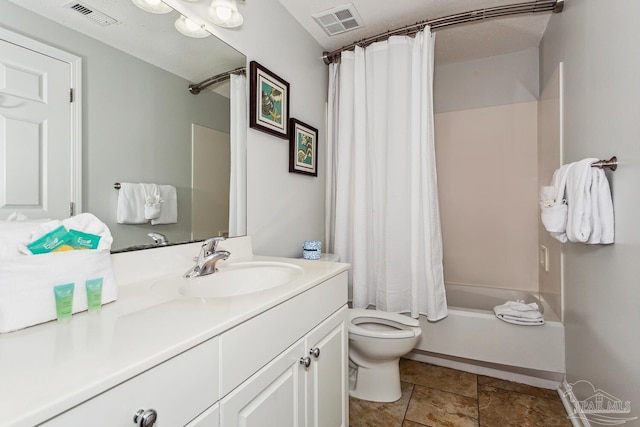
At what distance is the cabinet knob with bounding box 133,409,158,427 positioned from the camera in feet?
1.73

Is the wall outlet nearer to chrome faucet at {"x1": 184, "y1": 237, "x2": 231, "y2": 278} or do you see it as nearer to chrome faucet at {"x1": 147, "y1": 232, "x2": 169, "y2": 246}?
chrome faucet at {"x1": 184, "y1": 237, "x2": 231, "y2": 278}

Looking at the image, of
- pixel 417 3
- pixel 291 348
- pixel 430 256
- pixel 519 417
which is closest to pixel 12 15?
pixel 291 348

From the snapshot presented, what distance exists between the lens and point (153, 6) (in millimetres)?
1196

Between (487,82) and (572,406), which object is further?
(487,82)

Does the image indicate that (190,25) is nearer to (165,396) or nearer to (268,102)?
(268,102)

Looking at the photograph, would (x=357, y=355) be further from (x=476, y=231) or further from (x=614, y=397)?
(x=476, y=231)

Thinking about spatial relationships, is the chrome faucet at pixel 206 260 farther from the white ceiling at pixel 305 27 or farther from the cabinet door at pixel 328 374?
the white ceiling at pixel 305 27

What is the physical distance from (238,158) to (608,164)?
1581 mm

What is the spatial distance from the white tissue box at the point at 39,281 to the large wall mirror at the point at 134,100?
0.87 ft

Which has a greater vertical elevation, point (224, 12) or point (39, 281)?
point (224, 12)

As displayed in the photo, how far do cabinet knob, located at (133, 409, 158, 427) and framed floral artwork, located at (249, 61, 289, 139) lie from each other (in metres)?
1.38

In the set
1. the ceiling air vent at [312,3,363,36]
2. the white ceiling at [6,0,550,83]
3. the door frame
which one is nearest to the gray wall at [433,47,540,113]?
the white ceiling at [6,0,550,83]

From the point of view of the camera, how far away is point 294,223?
6.84 ft

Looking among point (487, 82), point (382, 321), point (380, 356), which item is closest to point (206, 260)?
point (380, 356)
